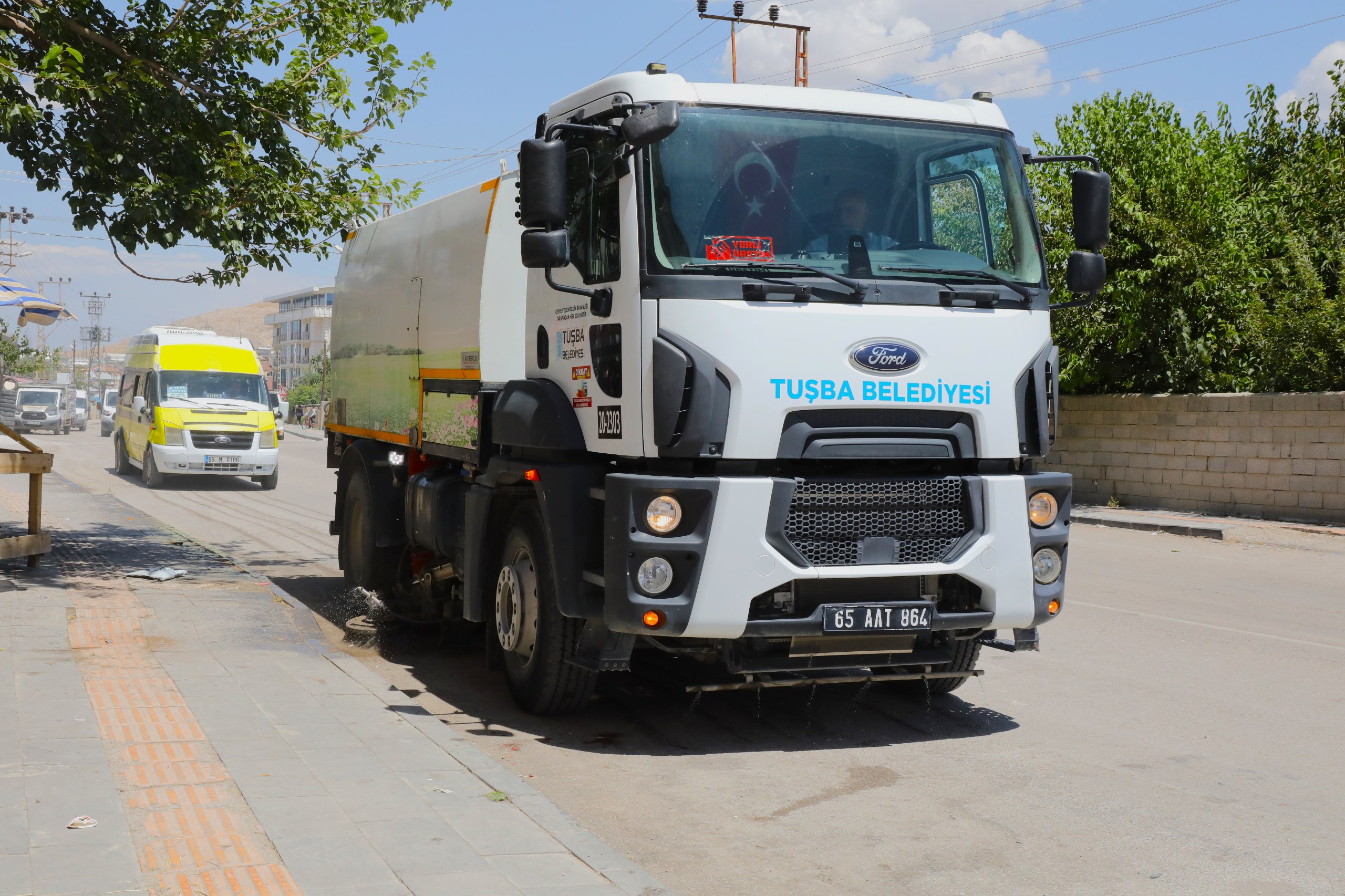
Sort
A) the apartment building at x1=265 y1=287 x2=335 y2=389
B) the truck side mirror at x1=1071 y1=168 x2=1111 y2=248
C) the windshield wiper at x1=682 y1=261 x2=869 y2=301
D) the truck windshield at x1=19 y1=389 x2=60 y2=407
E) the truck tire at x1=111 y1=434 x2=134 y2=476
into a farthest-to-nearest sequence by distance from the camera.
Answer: the apartment building at x1=265 y1=287 x2=335 y2=389 → the truck windshield at x1=19 y1=389 x2=60 y2=407 → the truck tire at x1=111 y1=434 x2=134 y2=476 → the truck side mirror at x1=1071 y1=168 x2=1111 y2=248 → the windshield wiper at x1=682 y1=261 x2=869 y2=301

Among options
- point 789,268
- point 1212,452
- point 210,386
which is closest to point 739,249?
point 789,268

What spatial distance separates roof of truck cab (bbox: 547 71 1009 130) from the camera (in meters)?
6.02

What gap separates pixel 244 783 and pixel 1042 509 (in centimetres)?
378

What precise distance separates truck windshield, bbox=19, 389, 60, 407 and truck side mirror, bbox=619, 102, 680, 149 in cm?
5335

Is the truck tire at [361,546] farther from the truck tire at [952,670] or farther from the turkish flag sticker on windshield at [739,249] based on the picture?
the turkish flag sticker on windshield at [739,249]

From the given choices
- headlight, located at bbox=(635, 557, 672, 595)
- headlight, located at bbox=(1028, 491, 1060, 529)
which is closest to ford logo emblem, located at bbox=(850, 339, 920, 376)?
headlight, located at bbox=(1028, 491, 1060, 529)

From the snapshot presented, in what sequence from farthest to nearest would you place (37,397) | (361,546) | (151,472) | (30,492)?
(37,397)
(151,472)
(30,492)
(361,546)

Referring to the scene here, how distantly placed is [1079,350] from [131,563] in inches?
586

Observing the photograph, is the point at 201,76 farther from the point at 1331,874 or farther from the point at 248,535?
the point at 1331,874

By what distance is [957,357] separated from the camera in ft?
19.7

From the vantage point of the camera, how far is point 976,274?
20.4ft

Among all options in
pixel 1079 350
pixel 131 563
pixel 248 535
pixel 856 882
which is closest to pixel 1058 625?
pixel 856 882

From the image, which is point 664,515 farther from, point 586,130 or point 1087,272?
point 1087,272

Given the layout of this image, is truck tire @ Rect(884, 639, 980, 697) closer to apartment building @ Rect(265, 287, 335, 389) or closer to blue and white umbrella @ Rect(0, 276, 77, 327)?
blue and white umbrella @ Rect(0, 276, 77, 327)
